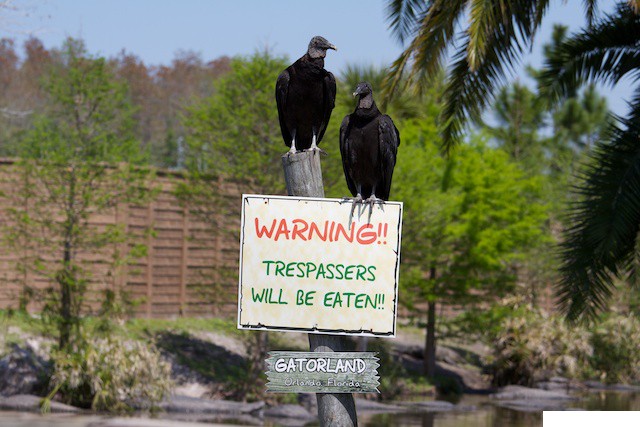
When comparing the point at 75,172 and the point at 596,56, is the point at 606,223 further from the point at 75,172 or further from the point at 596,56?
the point at 75,172

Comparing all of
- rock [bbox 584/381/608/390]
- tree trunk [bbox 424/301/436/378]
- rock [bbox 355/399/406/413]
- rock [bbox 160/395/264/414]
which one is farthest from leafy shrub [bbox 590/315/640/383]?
rock [bbox 160/395/264/414]

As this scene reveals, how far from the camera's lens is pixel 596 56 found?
14.0 meters

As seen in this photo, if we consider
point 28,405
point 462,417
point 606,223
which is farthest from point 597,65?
point 28,405

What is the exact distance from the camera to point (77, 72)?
17172 millimetres

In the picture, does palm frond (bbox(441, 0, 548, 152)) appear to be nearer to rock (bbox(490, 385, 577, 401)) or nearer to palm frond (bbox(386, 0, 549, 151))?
palm frond (bbox(386, 0, 549, 151))

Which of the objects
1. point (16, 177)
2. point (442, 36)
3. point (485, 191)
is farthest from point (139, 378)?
point (485, 191)

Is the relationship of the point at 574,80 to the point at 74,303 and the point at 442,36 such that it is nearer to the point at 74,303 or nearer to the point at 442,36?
the point at 442,36

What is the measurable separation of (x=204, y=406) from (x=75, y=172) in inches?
184

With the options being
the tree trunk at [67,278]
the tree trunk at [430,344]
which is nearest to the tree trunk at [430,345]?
the tree trunk at [430,344]

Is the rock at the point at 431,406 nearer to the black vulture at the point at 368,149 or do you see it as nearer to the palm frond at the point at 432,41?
the palm frond at the point at 432,41

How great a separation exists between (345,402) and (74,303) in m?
12.8

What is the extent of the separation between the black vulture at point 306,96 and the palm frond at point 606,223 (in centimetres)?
719

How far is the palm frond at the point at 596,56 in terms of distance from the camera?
1346cm

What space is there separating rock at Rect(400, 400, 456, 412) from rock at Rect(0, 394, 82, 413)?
6.70 m
